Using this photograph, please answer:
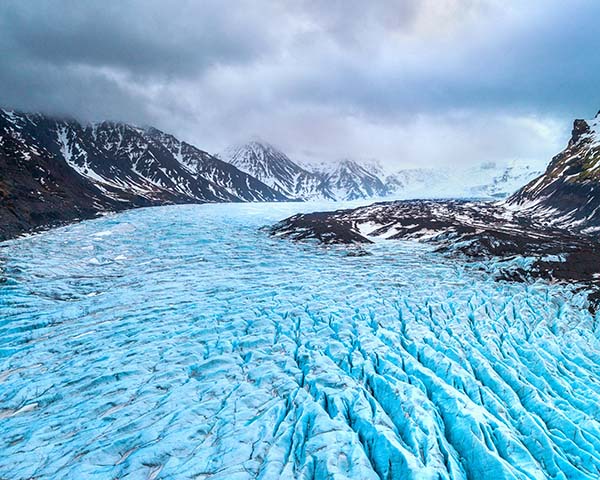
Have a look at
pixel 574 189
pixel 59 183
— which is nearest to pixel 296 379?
pixel 574 189

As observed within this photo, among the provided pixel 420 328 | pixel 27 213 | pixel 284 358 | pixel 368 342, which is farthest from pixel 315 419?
pixel 27 213

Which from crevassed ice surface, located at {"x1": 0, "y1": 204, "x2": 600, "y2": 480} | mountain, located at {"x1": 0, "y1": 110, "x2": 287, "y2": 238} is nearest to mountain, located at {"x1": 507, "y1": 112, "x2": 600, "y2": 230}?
crevassed ice surface, located at {"x1": 0, "y1": 204, "x2": 600, "y2": 480}

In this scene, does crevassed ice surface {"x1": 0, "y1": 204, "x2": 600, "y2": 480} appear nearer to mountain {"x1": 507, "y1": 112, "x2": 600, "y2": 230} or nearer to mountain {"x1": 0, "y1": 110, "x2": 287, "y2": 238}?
mountain {"x1": 0, "y1": 110, "x2": 287, "y2": 238}

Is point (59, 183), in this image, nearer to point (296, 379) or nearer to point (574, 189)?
point (296, 379)

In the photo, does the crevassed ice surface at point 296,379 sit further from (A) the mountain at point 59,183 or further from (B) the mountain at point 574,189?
(B) the mountain at point 574,189

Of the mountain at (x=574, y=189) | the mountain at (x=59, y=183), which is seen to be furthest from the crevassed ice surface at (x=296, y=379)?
the mountain at (x=574, y=189)
